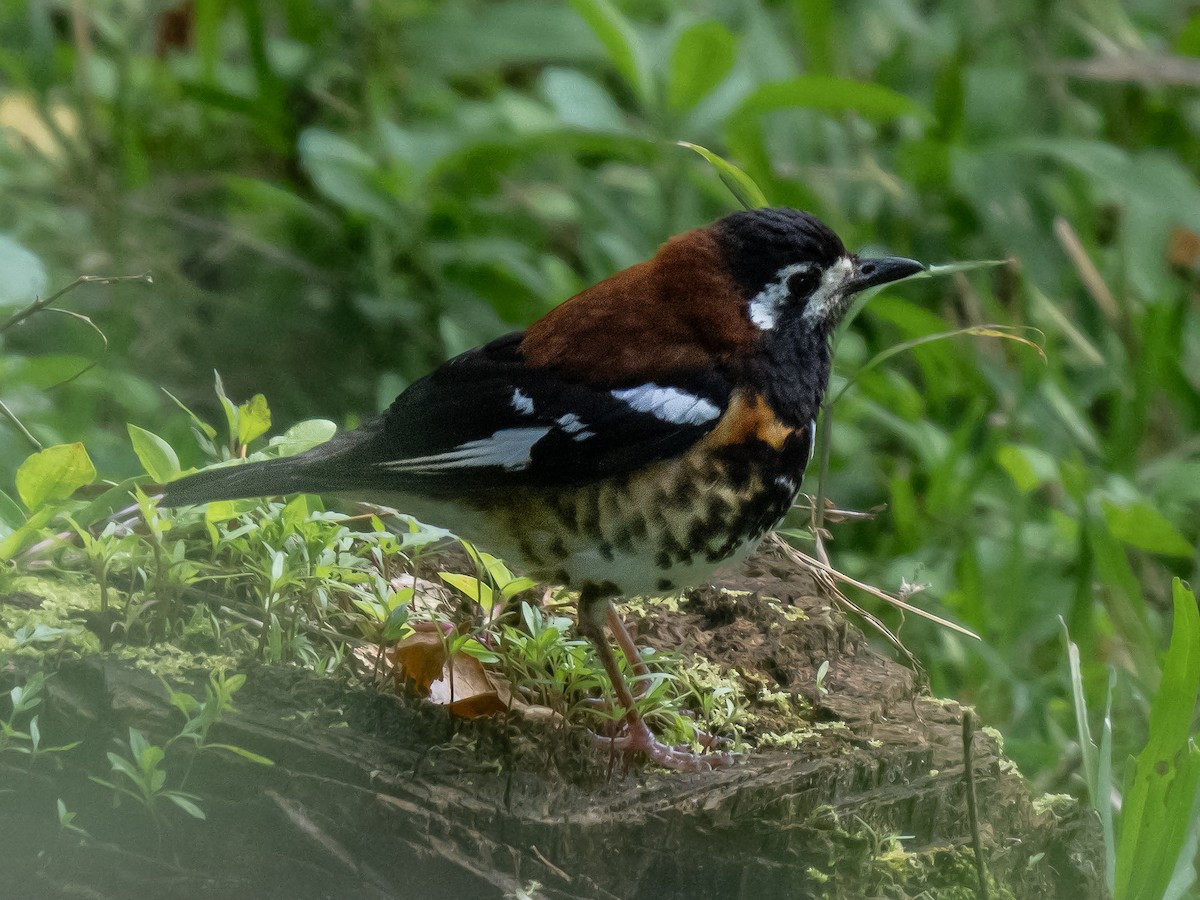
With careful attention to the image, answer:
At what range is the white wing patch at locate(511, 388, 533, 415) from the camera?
2672mm

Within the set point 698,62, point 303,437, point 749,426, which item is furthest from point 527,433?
point 698,62

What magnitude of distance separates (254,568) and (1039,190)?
4.18 metres

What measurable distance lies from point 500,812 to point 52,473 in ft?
3.28

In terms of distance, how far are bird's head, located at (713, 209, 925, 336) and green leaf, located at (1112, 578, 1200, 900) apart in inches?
36.0

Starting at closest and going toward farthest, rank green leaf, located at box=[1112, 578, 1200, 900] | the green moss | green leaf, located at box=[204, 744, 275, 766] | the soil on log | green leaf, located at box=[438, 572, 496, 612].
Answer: the soil on log < green leaf, located at box=[204, 744, 275, 766] < the green moss < green leaf, located at box=[1112, 578, 1200, 900] < green leaf, located at box=[438, 572, 496, 612]

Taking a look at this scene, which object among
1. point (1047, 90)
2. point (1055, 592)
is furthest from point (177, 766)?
point (1047, 90)

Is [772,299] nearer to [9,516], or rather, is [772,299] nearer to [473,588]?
[473,588]

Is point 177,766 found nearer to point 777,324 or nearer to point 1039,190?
point 777,324

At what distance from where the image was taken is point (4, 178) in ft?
18.2

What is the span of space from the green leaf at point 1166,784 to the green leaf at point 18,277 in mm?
2365

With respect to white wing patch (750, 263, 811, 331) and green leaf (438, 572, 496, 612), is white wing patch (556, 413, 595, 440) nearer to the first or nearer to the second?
green leaf (438, 572, 496, 612)

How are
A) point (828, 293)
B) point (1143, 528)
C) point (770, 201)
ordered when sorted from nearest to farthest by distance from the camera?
point (828, 293) < point (1143, 528) < point (770, 201)

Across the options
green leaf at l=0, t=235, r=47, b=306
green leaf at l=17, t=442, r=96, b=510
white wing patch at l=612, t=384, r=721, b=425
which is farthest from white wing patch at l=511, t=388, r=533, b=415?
green leaf at l=0, t=235, r=47, b=306

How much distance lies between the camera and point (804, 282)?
2910mm
